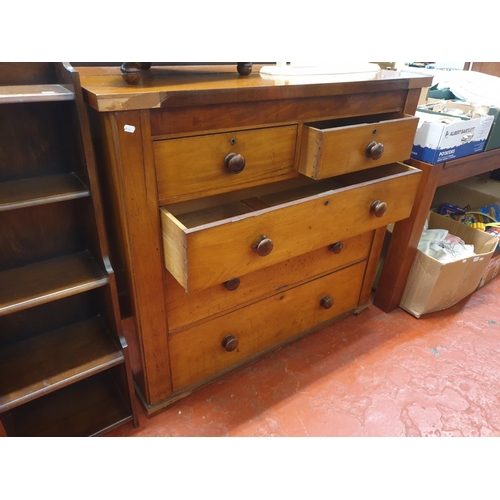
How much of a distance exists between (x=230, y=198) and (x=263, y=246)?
33cm

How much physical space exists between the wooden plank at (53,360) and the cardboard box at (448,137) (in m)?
1.19

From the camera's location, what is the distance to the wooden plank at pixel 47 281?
0.87 metres

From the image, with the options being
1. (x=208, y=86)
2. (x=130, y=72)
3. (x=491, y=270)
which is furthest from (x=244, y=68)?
(x=491, y=270)

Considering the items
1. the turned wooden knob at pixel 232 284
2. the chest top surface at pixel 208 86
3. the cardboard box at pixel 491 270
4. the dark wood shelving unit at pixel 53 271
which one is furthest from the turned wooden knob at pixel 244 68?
the cardboard box at pixel 491 270

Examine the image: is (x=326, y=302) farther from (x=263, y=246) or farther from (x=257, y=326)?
(x=263, y=246)

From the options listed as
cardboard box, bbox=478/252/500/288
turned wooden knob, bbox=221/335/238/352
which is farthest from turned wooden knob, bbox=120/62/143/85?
cardboard box, bbox=478/252/500/288

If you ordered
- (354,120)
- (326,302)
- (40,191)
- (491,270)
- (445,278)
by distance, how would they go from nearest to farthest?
(40,191) < (354,120) < (326,302) < (445,278) < (491,270)

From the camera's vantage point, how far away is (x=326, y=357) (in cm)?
145

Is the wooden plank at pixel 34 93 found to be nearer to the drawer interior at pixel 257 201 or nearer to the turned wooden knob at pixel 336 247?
the drawer interior at pixel 257 201

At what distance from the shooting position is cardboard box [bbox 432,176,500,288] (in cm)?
199

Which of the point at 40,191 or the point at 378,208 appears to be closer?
the point at 40,191

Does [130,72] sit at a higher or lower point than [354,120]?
higher

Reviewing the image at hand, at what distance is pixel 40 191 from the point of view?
2.84 ft

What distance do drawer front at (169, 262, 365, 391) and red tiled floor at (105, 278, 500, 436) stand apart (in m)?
0.08
